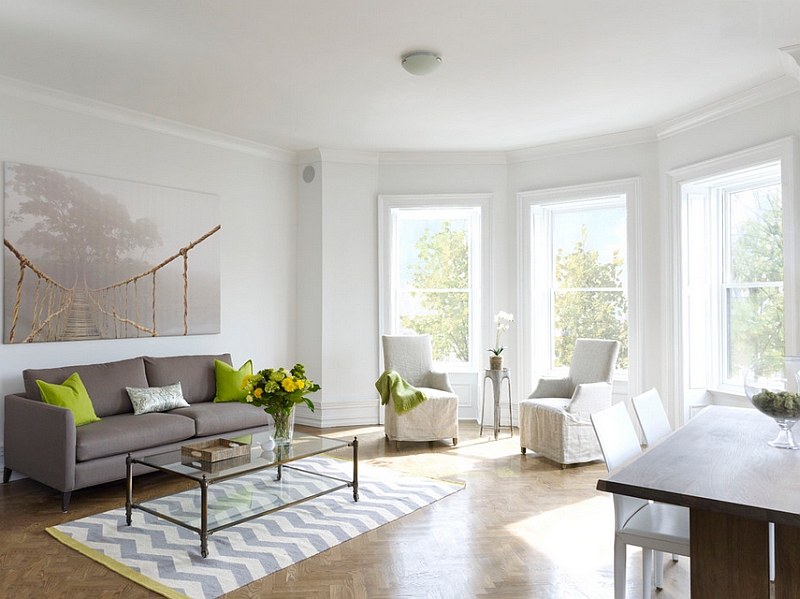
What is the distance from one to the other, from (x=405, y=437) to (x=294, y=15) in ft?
11.5

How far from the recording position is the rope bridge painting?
4.37 meters

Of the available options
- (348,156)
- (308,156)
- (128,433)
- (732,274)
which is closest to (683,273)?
(732,274)

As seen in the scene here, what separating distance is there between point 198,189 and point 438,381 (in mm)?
2884

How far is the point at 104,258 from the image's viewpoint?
15.9ft

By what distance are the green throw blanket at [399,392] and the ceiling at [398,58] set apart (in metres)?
2.30

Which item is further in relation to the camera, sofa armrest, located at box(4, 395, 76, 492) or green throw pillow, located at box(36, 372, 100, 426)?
green throw pillow, located at box(36, 372, 100, 426)

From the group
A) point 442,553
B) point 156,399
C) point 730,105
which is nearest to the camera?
point 442,553

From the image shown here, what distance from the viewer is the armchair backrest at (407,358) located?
5.81m

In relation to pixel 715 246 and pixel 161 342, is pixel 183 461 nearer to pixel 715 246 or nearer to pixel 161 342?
pixel 161 342

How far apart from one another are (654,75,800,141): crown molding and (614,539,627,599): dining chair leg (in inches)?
144

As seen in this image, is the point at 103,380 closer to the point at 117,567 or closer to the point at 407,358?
the point at 117,567

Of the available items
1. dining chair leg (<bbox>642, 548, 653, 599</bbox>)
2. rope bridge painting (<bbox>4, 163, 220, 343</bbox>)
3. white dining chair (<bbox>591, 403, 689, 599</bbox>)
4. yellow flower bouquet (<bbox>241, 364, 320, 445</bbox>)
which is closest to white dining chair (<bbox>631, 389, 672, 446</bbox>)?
white dining chair (<bbox>591, 403, 689, 599</bbox>)

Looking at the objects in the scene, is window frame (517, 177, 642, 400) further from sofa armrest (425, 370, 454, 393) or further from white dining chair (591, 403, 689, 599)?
white dining chair (591, 403, 689, 599)

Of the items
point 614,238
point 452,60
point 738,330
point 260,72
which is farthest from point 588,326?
point 260,72
